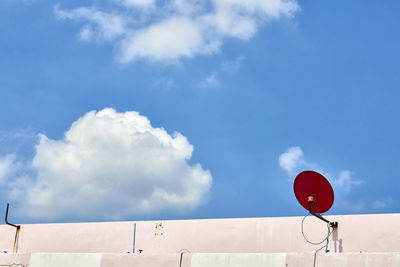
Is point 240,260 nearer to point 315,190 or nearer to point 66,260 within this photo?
point 315,190

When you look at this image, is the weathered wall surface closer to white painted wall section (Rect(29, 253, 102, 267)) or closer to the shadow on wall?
white painted wall section (Rect(29, 253, 102, 267))

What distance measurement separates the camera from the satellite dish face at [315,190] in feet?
33.2

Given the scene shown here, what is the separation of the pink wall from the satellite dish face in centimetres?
79

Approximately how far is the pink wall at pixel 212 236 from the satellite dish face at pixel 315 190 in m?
0.79

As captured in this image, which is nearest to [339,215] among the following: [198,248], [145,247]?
[198,248]

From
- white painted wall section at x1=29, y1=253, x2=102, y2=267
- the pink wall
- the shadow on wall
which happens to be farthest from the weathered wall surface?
the shadow on wall

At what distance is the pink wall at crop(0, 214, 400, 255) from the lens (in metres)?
10.5

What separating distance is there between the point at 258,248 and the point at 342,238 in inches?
62.5

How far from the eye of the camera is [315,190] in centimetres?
1020

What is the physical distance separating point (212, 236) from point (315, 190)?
100 inches

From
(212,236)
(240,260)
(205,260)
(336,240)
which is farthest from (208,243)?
(336,240)

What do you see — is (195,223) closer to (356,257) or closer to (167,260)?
(167,260)

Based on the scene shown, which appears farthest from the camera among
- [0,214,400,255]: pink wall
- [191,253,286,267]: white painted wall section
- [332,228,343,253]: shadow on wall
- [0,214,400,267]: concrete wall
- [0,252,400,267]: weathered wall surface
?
[332,228,343,253]: shadow on wall

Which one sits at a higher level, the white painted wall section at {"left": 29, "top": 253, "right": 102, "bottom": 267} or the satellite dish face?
the satellite dish face
